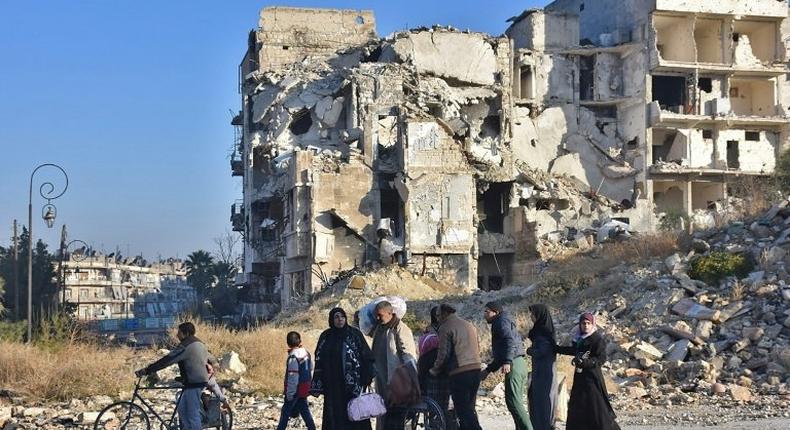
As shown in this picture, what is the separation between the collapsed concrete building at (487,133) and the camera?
128ft

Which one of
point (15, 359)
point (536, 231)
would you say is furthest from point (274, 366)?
point (536, 231)

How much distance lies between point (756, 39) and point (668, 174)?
9.20 metres

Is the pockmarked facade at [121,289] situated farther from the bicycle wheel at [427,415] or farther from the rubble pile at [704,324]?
the bicycle wheel at [427,415]

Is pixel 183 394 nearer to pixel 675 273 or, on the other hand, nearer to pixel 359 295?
pixel 675 273

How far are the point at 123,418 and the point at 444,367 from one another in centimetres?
432

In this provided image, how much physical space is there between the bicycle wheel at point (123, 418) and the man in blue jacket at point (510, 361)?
4.09 meters

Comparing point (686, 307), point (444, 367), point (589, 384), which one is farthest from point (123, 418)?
point (686, 307)

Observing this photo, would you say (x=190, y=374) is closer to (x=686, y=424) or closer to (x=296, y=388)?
(x=296, y=388)

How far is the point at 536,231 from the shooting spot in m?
41.6

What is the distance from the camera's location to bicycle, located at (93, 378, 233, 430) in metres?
11.6

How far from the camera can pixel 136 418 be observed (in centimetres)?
1289

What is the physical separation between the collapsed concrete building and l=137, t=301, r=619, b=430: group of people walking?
89.7ft

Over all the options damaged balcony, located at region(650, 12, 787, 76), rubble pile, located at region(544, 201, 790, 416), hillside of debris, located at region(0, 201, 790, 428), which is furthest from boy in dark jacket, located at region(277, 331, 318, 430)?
damaged balcony, located at region(650, 12, 787, 76)

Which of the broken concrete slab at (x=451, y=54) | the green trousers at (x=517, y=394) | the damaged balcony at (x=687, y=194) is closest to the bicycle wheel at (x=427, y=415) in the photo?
the green trousers at (x=517, y=394)
